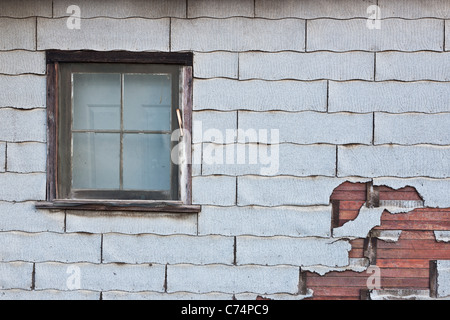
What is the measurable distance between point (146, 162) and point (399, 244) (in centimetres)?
167

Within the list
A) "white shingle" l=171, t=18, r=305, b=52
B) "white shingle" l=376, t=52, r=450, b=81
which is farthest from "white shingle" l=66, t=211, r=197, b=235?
"white shingle" l=376, t=52, r=450, b=81

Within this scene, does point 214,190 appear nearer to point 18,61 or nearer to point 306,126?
point 306,126

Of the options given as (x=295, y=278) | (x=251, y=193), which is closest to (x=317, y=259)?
(x=295, y=278)

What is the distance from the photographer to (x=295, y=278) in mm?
2264

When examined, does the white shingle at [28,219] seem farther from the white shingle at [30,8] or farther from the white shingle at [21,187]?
the white shingle at [30,8]

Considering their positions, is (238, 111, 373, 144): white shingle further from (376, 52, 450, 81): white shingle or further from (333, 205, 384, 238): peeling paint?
(333, 205, 384, 238): peeling paint

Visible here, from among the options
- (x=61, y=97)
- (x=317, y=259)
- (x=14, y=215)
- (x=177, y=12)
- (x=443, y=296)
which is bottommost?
(x=443, y=296)

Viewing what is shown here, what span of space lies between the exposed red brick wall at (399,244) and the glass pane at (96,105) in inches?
58.5

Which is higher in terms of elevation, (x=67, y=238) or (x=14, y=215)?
(x=14, y=215)

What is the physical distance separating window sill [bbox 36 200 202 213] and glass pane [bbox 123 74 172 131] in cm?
47

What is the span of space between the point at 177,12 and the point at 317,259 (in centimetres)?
176

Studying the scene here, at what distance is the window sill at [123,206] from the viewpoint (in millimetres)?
2232

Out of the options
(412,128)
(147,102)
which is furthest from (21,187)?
(412,128)

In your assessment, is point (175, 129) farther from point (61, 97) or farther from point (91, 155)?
point (61, 97)
